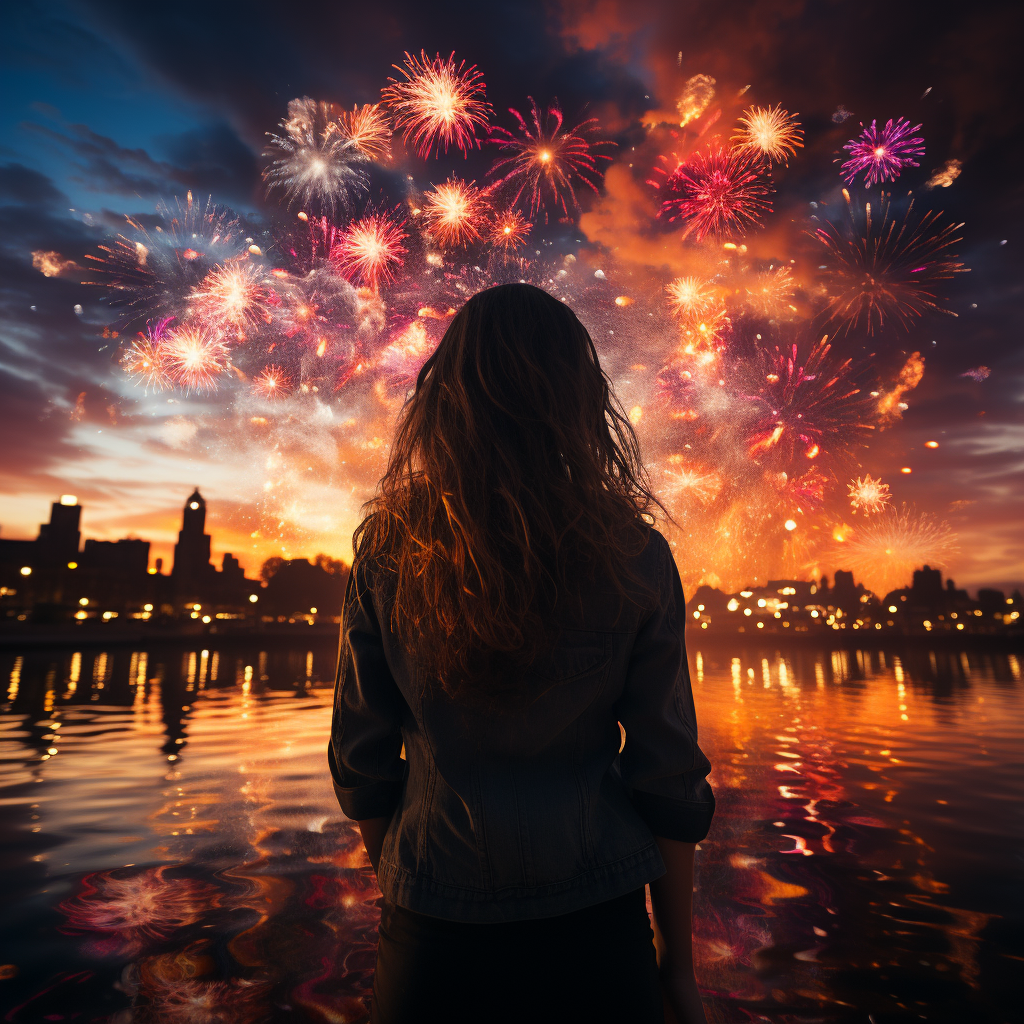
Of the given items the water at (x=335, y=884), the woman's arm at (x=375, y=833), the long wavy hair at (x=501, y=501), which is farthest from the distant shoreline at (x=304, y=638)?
the long wavy hair at (x=501, y=501)

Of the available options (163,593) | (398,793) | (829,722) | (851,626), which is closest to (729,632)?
(851,626)

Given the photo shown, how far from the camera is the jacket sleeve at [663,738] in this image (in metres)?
1.50

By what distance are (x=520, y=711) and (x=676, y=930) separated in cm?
68

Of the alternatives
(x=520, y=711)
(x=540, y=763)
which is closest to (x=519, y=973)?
(x=540, y=763)

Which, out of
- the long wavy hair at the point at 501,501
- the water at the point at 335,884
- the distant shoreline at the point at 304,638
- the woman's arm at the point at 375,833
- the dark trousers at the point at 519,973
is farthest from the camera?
the distant shoreline at the point at 304,638

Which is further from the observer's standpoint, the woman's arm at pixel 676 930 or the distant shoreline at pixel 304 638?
the distant shoreline at pixel 304 638

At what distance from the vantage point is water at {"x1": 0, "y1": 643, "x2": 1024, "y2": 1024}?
3783 millimetres

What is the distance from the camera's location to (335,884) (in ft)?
17.4

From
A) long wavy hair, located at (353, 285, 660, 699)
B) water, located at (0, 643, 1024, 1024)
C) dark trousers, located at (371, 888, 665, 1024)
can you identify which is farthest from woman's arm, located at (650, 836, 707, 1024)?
water, located at (0, 643, 1024, 1024)

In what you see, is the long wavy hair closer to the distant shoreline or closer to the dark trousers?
the dark trousers

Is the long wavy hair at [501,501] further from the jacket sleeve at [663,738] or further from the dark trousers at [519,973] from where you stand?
the dark trousers at [519,973]

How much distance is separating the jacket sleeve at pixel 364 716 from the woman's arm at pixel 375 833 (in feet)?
0.08

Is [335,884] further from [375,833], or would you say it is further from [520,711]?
[520,711]

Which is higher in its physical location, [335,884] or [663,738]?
[663,738]
